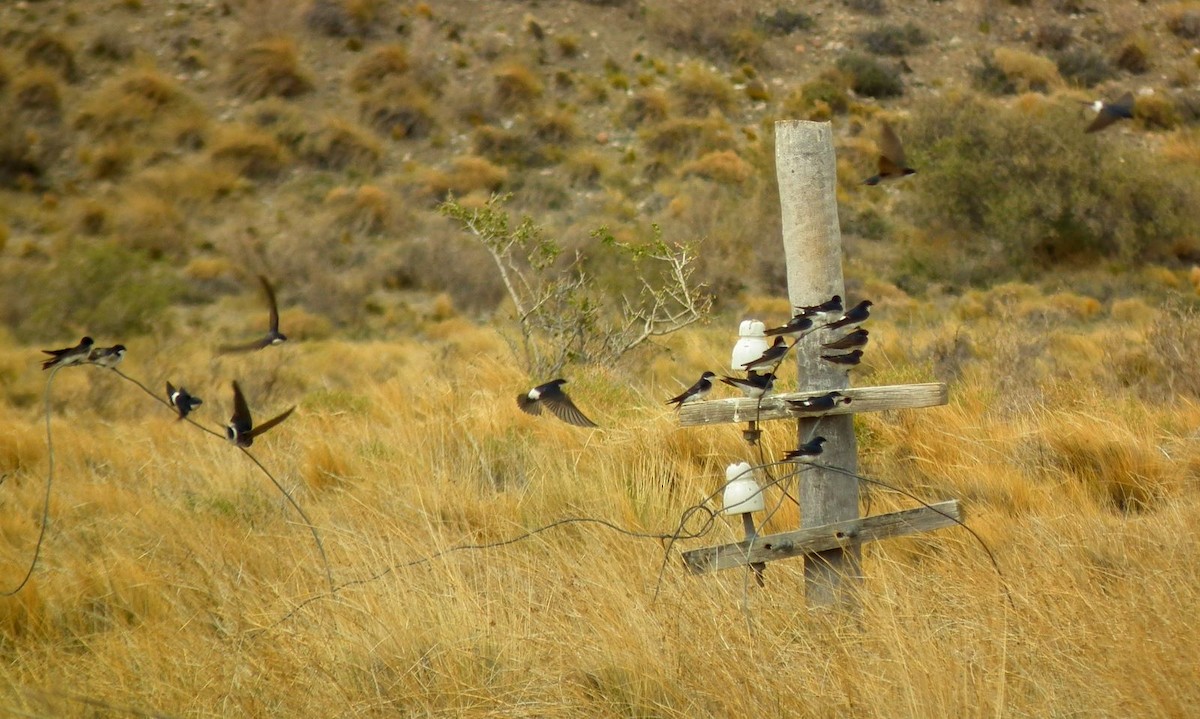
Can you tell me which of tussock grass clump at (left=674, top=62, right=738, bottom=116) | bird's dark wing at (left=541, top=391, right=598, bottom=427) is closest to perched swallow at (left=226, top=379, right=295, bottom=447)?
bird's dark wing at (left=541, top=391, right=598, bottom=427)

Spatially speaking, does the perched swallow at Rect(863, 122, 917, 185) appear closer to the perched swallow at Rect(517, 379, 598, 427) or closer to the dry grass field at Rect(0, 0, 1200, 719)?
the dry grass field at Rect(0, 0, 1200, 719)

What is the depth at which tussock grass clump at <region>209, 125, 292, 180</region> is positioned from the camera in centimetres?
2347

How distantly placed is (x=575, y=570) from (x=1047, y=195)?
15629 mm

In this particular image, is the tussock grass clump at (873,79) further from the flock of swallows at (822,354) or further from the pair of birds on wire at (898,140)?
the flock of swallows at (822,354)

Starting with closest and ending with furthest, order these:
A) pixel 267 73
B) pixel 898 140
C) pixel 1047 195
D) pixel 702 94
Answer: pixel 898 140, pixel 1047 195, pixel 702 94, pixel 267 73

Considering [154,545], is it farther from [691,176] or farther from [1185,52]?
[1185,52]

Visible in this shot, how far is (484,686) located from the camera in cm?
327

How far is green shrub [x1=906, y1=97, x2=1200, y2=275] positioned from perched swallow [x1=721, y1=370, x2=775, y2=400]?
1515 cm

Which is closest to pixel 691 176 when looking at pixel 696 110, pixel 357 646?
pixel 696 110

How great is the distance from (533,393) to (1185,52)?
26.1m

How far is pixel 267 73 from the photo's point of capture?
2564cm

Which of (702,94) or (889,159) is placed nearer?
(889,159)

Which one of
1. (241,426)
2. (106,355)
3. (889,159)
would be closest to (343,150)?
(889,159)

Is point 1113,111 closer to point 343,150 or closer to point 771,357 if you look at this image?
point 771,357
